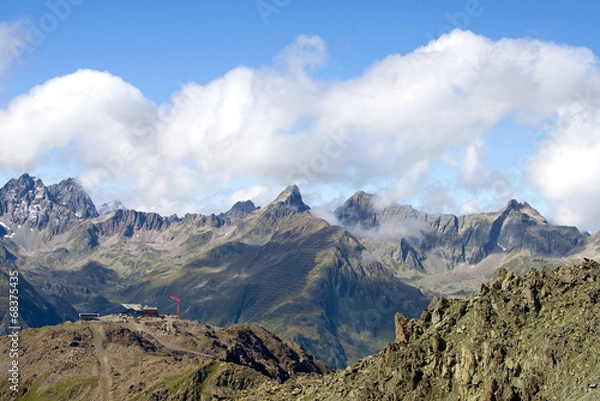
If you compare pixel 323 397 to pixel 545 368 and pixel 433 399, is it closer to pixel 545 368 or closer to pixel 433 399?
pixel 433 399

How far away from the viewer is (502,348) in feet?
443

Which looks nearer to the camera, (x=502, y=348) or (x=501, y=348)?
(x=501, y=348)

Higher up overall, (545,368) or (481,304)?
(481,304)

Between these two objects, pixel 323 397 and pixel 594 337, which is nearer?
pixel 594 337

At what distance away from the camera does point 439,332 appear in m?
149

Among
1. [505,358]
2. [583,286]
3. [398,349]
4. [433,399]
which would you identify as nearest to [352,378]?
[398,349]

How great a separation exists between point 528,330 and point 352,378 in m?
42.9

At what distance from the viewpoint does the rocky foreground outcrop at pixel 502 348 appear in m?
125

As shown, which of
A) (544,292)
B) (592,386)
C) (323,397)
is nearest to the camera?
(592,386)

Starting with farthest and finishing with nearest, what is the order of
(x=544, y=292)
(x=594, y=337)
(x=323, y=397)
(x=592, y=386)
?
(x=323, y=397) → (x=544, y=292) → (x=594, y=337) → (x=592, y=386)

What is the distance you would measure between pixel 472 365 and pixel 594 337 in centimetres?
2161

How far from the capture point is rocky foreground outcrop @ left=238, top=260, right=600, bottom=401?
125 meters

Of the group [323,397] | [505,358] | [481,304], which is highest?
[481,304]

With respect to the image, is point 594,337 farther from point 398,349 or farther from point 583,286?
point 398,349
